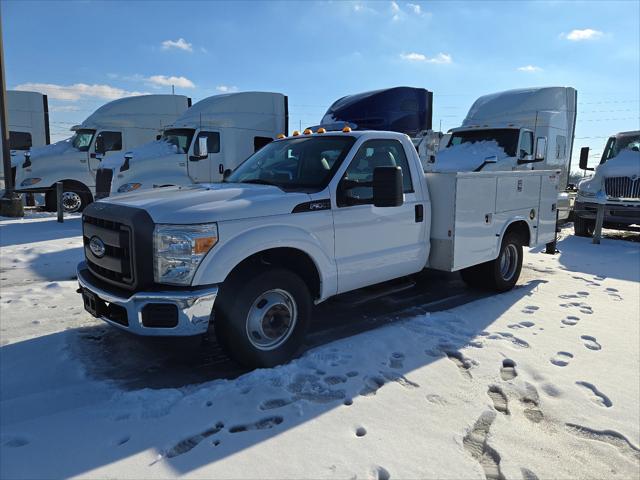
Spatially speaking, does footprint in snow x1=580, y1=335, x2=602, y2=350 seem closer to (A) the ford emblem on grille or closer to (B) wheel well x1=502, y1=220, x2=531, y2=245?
(B) wheel well x1=502, y1=220, x2=531, y2=245

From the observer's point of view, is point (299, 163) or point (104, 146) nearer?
point (299, 163)

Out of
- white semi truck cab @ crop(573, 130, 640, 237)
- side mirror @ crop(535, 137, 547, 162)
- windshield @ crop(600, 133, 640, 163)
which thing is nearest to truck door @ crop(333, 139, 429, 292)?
white semi truck cab @ crop(573, 130, 640, 237)

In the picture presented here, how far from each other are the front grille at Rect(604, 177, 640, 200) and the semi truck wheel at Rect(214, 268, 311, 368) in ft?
32.8

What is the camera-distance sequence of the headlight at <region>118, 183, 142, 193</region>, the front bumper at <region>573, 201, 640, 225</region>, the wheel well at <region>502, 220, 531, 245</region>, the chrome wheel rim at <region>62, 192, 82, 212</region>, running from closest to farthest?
the wheel well at <region>502, 220, 531, 245</region> → the front bumper at <region>573, 201, 640, 225</region> → the headlight at <region>118, 183, 142, 193</region> → the chrome wheel rim at <region>62, 192, 82, 212</region>

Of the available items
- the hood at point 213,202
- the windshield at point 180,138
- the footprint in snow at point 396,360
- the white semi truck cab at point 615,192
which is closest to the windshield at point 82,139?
the windshield at point 180,138

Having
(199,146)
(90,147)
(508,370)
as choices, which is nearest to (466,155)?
(199,146)

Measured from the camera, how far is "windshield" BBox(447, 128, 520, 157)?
11.2 metres

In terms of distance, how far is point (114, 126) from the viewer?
46.6 feet

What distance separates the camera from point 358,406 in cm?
321

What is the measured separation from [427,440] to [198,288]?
5.82ft

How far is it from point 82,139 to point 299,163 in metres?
11.8

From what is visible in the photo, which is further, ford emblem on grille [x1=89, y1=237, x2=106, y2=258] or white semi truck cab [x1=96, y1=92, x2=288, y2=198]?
white semi truck cab [x1=96, y1=92, x2=288, y2=198]

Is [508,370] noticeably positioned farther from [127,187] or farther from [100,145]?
[100,145]

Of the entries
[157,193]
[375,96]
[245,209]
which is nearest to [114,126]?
[375,96]
